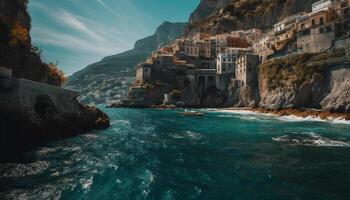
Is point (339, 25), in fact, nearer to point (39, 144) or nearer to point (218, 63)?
point (218, 63)

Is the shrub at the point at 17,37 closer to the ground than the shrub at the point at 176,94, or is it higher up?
higher up

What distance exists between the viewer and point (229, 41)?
158500mm

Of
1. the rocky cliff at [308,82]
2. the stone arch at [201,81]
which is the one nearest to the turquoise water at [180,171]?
the rocky cliff at [308,82]

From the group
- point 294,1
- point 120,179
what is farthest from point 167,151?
point 294,1

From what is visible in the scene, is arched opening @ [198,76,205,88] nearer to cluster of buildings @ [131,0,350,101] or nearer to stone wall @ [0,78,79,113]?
cluster of buildings @ [131,0,350,101]

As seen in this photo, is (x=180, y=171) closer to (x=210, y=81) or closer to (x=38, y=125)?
(x=38, y=125)

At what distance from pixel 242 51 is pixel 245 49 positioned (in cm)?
383

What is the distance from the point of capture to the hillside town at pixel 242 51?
3310 inches

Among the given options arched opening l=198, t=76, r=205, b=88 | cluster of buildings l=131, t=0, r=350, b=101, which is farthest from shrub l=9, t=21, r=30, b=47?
arched opening l=198, t=76, r=205, b=88

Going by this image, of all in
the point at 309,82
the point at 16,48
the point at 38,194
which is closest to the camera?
the point at 38,194

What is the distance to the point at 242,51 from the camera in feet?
447

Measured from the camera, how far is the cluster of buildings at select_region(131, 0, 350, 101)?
84.1 metres

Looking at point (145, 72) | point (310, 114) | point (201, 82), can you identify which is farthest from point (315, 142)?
point (145, 72)

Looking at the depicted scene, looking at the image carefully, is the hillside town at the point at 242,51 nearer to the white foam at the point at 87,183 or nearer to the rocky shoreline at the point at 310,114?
the rocky shoreline at the point at 310,114
